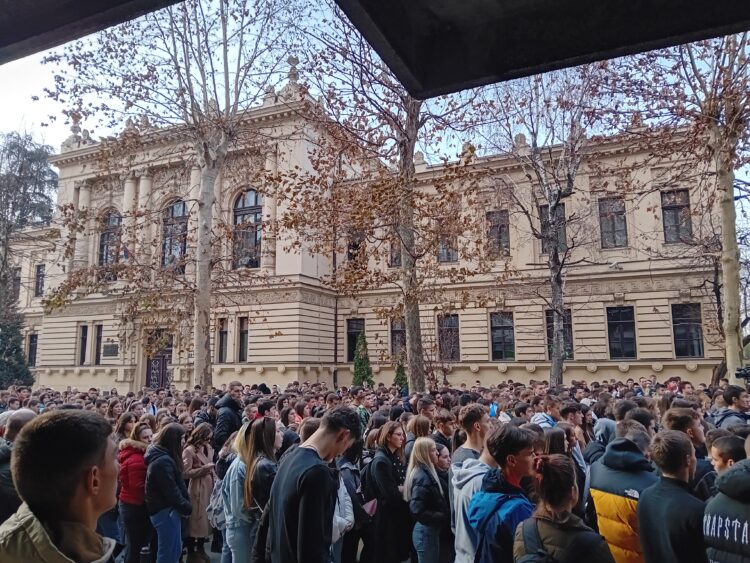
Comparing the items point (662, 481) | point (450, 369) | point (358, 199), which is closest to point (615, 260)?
point (450, 369)

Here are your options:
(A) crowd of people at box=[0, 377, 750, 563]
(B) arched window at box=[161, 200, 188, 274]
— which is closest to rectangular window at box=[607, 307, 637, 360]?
(B) arched window at box=[161, 200, 188, 274]

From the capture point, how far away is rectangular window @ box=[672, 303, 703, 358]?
25562 millimetres

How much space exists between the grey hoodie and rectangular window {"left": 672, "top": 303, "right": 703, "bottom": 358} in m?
25.6

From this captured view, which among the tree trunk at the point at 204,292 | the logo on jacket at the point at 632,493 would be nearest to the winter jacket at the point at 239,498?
the logo on jacket at the point at 632,493

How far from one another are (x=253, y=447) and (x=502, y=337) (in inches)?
1006

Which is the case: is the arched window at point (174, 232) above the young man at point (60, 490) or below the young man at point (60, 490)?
above

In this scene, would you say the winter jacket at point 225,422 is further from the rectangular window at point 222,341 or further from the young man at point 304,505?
the rectangular window at point 222,341

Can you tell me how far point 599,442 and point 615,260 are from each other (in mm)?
23610

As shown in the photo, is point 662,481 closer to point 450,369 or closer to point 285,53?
point 285,53

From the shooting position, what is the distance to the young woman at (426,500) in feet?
16.2

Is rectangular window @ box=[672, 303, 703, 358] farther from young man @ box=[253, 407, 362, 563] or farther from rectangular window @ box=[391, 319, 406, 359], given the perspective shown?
young man @ box=[253, 407, 362, 563]

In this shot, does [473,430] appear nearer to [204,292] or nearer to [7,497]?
[7,497]

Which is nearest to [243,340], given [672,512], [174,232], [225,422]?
[174,232]

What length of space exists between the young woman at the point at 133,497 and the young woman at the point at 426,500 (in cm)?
292
